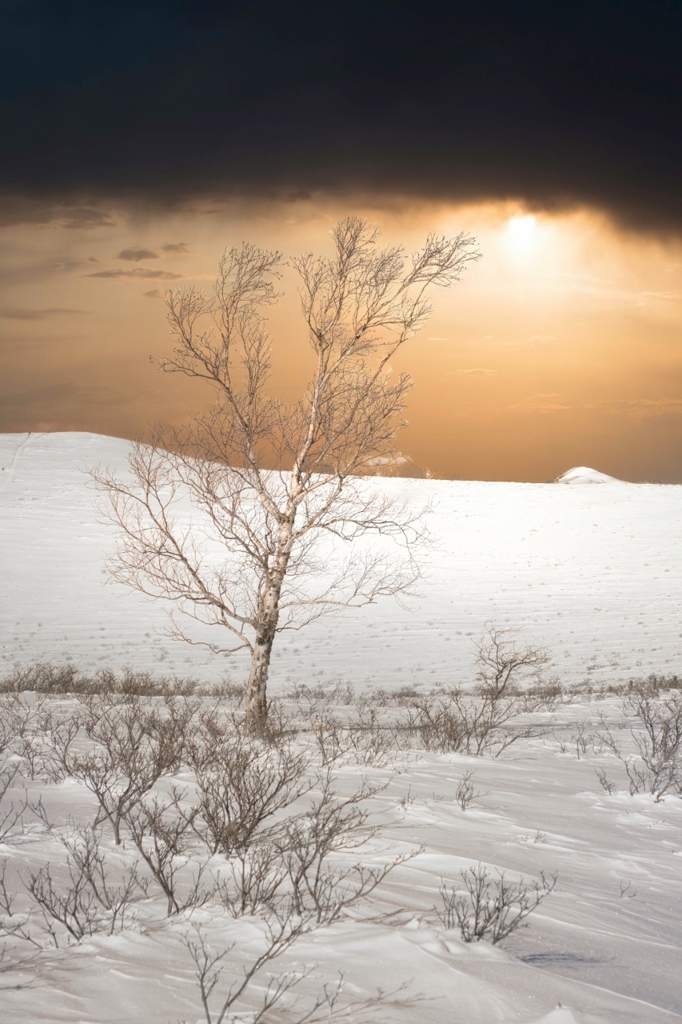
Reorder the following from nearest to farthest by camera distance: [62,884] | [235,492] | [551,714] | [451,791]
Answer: [62,884] < [451,791] < [235,492] < [551,714]

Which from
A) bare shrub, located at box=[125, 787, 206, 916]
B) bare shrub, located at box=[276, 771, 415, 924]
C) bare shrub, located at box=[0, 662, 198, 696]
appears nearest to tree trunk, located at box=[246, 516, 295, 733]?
bare shrub, located at box=[0, 662, 198, 696]

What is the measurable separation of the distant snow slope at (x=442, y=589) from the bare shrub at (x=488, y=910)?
9095 millimetres

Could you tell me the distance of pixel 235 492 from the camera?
11.4 meters

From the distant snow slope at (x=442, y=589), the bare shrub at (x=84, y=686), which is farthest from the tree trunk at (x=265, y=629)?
the bare shrub at (x=84, y=686)

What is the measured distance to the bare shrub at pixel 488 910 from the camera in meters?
3.30

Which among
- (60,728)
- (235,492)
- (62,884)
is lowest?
(60,728)

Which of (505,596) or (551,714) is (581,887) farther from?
(505,596)

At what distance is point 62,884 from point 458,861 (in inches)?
87.1

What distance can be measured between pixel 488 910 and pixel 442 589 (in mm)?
31787

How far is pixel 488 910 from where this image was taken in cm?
358

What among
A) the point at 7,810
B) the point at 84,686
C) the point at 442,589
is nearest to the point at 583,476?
the point at 442,589

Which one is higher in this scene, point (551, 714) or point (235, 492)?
point (235, 492)

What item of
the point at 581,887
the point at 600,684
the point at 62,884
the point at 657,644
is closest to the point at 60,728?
the point at 62,884

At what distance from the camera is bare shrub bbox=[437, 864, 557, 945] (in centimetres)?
330
